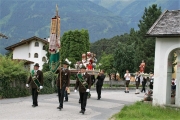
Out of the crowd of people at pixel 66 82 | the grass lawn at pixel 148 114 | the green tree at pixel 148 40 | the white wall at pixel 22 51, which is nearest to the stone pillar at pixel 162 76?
the grass lawn at pixel 148 114

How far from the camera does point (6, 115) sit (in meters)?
14.0

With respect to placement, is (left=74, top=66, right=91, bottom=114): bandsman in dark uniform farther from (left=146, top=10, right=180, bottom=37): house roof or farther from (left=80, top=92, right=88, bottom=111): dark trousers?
(left=146, top=10, right=180, bottom=37): house roof

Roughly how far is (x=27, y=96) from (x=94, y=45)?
82058mm

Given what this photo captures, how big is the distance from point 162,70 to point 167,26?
2.07 metres

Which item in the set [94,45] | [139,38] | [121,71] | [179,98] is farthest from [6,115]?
[94,45]

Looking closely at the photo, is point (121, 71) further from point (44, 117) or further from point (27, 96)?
point (44, 117)

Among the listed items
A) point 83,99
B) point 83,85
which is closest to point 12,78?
point 83,85

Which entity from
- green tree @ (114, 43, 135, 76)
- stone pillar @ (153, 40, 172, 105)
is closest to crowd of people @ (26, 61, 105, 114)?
stone pillar @ (153, 40, 172, 105)

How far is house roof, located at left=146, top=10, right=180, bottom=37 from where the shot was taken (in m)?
16.3

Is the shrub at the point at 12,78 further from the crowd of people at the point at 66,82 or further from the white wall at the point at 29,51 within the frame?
the white wall at the point at 29,51

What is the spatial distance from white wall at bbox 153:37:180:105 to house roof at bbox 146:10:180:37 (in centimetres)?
48

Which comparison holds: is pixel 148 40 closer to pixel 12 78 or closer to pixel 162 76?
pixel 12 78

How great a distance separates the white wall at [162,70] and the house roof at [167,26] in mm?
479

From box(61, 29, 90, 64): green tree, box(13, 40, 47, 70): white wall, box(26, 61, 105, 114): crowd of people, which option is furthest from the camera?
box(13, 40, 47, 70): white wall
